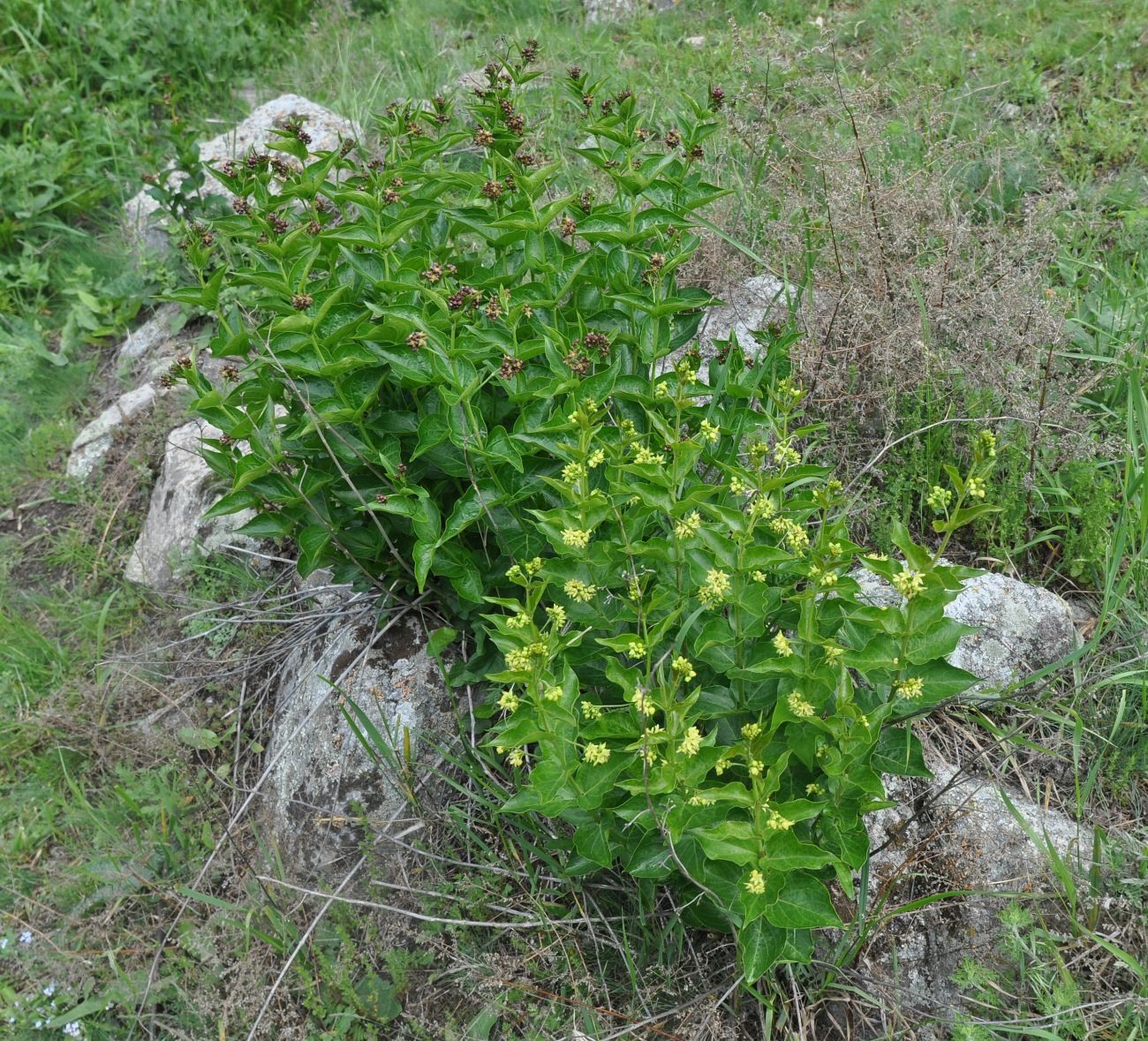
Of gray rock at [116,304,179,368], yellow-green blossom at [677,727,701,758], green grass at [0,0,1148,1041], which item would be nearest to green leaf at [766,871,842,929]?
yellow-green blossom at [677,727,701,758]


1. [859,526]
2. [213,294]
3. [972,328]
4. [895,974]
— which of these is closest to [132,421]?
[213,294]

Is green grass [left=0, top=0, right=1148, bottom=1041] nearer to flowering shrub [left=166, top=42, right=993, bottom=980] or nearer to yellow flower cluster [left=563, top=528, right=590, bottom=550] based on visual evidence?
flowering shrub [left=166, top=42, right=993, bottom=980]

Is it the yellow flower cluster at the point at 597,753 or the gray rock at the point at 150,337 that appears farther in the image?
the gray rock at the point at 150,337

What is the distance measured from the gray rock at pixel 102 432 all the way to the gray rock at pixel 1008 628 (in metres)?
3.53

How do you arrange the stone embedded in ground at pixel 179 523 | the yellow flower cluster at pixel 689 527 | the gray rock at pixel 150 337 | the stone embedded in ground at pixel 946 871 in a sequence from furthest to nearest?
the gray rock at pixel 150 337
the stone embedded in ground at pixel 179 523
the stone embedded in ground at pixel 946 871
the yellow flower cluster at pixel 689 527

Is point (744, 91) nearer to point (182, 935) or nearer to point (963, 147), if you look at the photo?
point (963, 147)

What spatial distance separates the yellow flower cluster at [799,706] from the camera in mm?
1893

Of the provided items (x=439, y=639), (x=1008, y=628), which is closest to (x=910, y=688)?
(x=1008, y=628)

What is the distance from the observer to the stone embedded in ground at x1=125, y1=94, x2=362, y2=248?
527cm

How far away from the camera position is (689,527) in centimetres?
200

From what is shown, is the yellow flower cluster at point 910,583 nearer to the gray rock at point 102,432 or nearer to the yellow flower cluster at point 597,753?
the yellow flower cluster at point 597,753

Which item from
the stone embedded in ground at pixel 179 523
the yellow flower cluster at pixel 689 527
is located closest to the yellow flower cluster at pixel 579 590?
the yellow flower cluster at pixel 689 527

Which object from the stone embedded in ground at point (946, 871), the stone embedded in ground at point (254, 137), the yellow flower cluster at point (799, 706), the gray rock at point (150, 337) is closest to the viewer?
the yellow flower cluster at point (799, 706)

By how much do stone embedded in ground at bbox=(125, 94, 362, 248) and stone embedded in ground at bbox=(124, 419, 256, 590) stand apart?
1755 mm
